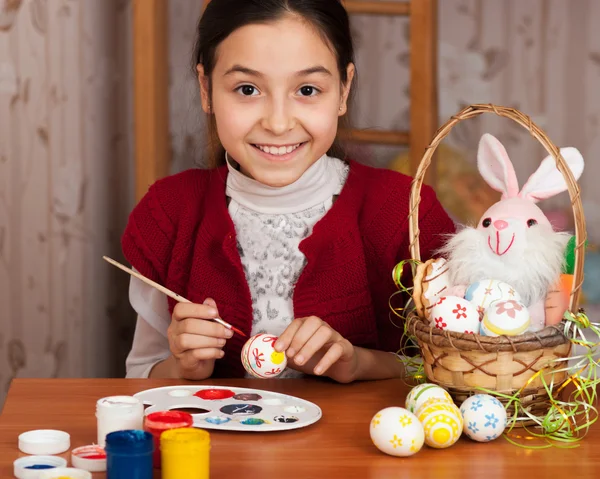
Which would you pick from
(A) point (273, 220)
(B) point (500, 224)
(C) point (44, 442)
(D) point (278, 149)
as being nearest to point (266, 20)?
(D) point (278, 149)

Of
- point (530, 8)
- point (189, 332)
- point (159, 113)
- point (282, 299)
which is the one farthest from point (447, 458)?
point (530, 8)

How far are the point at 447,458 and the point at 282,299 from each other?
57cm

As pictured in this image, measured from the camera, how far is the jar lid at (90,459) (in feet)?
3.00

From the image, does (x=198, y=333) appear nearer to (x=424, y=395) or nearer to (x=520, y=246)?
(x=424, y=395)

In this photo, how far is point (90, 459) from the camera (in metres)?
0.92

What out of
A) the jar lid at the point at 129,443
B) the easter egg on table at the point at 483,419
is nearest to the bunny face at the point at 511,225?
the easter egg on table at the point at 483,419

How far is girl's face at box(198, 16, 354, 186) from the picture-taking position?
1.32m

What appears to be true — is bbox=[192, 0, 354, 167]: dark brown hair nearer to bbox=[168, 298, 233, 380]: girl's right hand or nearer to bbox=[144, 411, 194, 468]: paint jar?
bbox=[168, 298, 233, 380]: girl's right hand

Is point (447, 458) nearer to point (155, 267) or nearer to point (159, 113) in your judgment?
point (155, 267)

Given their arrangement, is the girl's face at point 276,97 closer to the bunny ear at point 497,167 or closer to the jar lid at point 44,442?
the bunny ear at point 497,167

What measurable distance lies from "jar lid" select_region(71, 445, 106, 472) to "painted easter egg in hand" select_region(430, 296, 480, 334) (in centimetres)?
43

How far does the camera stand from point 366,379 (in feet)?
4.32

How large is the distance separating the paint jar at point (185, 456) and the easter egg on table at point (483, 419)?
322 millimetres

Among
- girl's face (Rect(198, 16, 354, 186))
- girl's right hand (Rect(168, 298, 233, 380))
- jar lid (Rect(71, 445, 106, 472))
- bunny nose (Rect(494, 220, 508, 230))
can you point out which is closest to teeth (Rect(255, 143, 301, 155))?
girl's face (Rect(198, 16, 354, 186))
